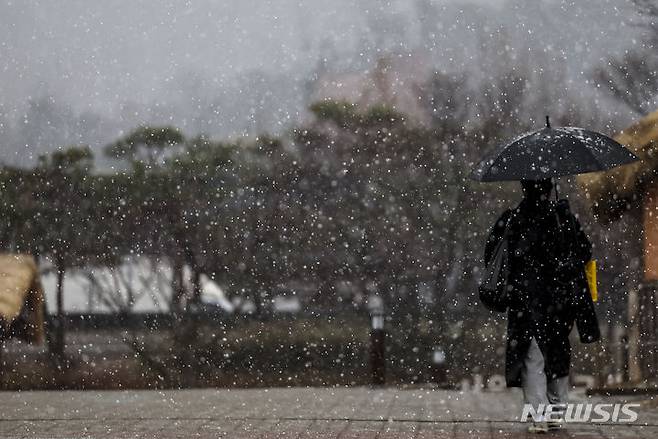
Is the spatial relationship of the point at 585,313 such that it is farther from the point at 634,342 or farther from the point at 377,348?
the point at 377,348

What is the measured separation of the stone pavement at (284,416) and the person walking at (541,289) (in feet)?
1.34

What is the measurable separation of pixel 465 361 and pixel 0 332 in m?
6.70

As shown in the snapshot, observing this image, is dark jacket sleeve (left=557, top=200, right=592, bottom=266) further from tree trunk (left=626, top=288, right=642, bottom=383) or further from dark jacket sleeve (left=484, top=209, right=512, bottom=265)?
tree trunk (left=626, top=288, right=642, bottom=383)

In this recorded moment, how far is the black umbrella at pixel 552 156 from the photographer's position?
6.35 m

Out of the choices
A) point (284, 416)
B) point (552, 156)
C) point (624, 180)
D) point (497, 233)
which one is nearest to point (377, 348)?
point (624, 180)

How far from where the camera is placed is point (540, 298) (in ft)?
21.8

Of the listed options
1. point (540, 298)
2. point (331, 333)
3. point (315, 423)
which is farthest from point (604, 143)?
→ point (331, 333)

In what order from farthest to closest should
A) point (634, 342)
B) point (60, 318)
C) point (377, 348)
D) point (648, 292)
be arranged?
point (60, 318) < point (377, 348) < point (634, 342) < point (648, 292)

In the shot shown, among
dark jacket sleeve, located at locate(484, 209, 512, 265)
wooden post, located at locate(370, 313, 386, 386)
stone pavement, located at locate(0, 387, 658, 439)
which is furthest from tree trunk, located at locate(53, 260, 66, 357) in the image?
dark jacket sleeve, located at locate(484, 209, 512, 265)

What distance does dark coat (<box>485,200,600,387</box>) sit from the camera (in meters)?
6.58

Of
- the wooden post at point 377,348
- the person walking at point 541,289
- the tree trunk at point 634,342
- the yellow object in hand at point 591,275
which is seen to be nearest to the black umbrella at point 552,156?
the person walking at point 541,289

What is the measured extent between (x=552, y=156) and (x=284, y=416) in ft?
9.77

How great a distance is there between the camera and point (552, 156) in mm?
6465

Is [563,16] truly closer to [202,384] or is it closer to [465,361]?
[465,361]
